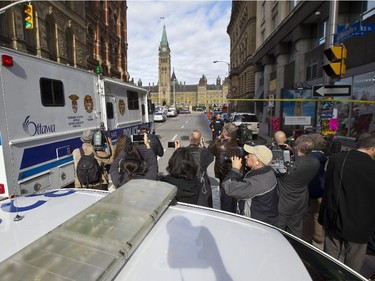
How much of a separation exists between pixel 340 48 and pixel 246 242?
19.6 feet

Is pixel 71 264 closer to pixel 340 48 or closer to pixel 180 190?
pixel 180 190

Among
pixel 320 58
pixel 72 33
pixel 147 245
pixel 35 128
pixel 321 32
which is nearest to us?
pixel 147 245

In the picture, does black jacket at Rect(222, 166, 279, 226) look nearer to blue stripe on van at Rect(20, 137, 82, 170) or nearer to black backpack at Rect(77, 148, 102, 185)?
black backpack at Rect(77, 148, 102, 185)

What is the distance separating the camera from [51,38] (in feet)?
73.1

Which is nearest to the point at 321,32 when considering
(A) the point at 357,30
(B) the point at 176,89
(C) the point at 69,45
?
(A) the point at 357,30

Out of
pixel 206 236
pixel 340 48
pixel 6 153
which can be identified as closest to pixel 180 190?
pixel 206 236

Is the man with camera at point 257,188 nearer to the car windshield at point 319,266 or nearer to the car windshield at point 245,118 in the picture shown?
the car windshield at point 319,266

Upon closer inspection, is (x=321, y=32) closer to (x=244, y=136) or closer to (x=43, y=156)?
(x=244, y=136)

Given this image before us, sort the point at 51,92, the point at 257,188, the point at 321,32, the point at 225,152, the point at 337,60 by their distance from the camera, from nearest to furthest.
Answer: the point at 257,188
the point at 225,152
the point at 51,92
the point at 337,60
the point at 321,32

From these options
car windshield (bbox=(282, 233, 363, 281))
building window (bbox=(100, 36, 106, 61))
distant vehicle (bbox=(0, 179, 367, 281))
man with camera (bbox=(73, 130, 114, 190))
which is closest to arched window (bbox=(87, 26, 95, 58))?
building window (bbox=(100, 36, 106, 61))

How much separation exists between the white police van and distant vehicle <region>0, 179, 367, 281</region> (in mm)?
2324

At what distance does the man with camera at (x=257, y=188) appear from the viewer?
266 cm

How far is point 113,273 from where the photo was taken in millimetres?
1230

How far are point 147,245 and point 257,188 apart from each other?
1501mm
